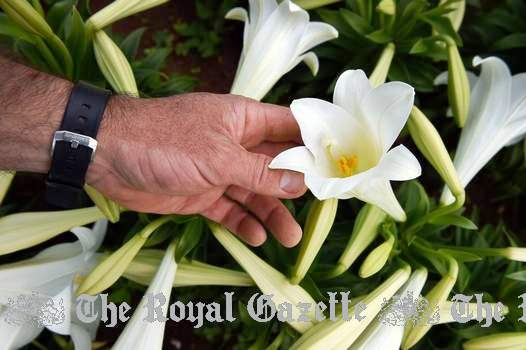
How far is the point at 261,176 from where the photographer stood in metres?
0.98

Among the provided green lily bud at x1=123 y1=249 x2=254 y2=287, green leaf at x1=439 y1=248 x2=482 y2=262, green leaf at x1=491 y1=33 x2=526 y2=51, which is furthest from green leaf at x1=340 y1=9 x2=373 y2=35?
green lily bud at x1=123 y1=249 x2=254 y2=287

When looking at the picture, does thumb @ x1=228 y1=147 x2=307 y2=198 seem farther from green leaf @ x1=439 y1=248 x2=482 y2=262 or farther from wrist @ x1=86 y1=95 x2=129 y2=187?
green leaf @ x1=439 y1=248 x2=482 y2=262

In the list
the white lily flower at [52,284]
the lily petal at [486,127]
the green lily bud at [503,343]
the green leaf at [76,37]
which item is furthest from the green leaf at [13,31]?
the green lily bud at [503,343]

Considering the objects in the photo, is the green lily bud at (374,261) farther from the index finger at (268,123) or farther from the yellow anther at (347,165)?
the index finger at (268,123)

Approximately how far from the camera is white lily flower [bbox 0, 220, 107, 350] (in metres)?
1.14

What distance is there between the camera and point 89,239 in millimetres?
1210

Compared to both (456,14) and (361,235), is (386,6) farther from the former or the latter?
(361,235)

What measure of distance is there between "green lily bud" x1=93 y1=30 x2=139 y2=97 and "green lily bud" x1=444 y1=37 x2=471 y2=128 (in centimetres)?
74

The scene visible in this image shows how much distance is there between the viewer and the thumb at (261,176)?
97cm

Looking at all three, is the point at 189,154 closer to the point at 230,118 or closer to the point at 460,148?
the point at 230,118

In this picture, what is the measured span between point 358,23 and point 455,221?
0.63 m

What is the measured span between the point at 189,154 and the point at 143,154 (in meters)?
0.09

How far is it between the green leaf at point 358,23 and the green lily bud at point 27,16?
78cm

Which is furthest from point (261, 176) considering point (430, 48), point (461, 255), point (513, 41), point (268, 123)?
point (513, 41)
